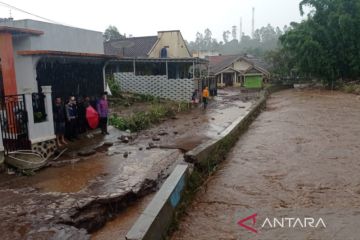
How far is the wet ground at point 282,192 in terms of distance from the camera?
6055 mm

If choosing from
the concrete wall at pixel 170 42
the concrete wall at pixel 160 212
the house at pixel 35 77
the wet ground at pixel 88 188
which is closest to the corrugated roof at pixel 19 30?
the house at pixel 35 77

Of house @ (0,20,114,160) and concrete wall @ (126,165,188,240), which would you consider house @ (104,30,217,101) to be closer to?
house @ (0,20,114,160)

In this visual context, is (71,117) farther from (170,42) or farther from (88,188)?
(170,42)

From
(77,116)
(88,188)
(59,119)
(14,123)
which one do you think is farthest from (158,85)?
(88,188)

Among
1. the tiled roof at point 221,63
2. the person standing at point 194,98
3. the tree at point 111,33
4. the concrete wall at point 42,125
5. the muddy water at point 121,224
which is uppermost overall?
the tree at point 111,33

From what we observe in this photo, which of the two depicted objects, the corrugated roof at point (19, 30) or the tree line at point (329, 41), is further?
the tree line at point (329, 41)

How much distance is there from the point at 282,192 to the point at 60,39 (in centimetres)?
943

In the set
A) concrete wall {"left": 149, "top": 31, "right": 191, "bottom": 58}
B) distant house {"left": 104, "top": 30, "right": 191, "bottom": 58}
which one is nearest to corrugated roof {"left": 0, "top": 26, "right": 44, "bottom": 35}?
distant house {"left": 104, "top": 30, "right": 191, "bottom": 58}

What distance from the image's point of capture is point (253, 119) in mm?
20016

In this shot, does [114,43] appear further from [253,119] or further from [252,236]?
[252,236]

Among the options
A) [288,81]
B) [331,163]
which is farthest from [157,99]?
[288,81]

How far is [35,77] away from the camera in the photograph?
1115cm

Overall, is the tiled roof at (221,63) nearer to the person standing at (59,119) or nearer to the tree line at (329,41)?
the tree line at (329,41)

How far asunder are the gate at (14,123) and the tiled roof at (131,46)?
26.1 m
